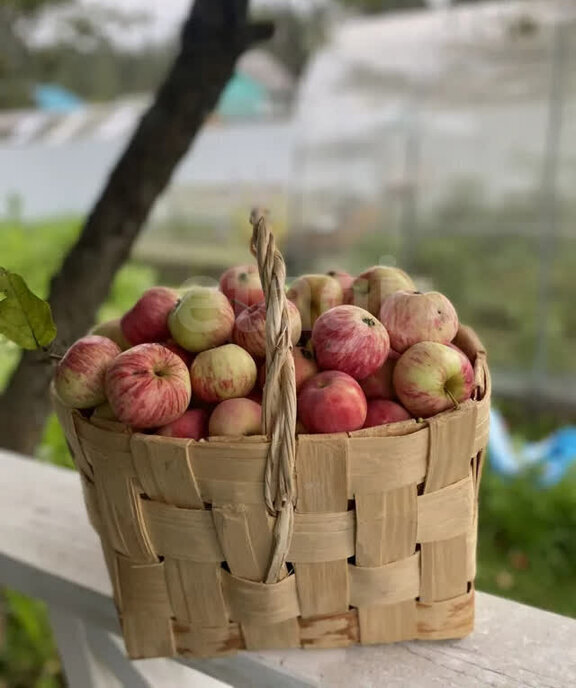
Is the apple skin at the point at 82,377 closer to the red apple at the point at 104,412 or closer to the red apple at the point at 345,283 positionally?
the red apple at the point at 104,412

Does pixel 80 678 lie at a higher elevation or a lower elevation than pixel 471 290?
higher

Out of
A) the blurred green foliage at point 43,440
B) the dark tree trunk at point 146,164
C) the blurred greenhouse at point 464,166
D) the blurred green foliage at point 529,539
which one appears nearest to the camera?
the dark tree trunk at point 146,164

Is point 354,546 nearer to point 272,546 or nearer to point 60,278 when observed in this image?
point 272,546

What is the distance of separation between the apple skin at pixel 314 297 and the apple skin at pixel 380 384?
0.31 feet

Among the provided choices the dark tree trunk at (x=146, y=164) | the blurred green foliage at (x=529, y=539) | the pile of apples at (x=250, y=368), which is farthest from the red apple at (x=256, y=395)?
the blurred green foliage at (x=529, y=539)

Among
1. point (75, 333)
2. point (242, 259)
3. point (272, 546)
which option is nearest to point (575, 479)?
point (75, 333)

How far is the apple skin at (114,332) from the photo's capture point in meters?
0.70

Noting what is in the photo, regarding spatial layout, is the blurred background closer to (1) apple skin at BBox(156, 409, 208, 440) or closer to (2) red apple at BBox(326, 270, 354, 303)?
(2) red apple at BBox(326, 270, 354, 303)

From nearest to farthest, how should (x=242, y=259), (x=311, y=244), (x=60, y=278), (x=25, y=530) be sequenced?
(x=25, y=530)
(x=60, y=278)
(x=242, y=259)
(x=311, y=244)

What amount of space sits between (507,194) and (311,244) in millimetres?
1217

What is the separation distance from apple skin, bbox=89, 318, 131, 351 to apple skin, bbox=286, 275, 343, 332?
18cm

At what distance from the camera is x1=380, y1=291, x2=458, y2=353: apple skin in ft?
2.04

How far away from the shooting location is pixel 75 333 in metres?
1.07

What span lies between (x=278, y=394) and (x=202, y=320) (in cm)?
16
